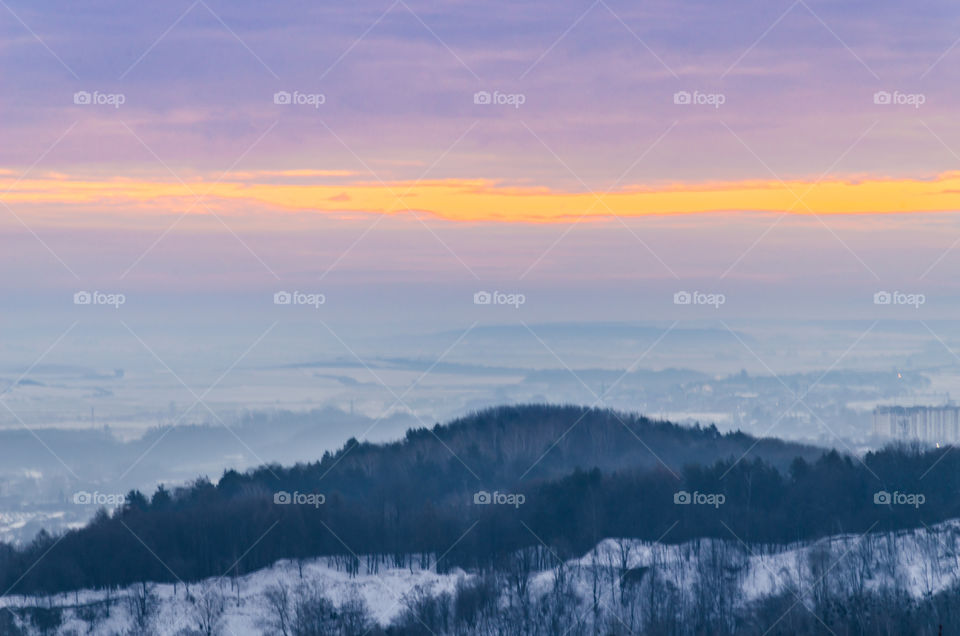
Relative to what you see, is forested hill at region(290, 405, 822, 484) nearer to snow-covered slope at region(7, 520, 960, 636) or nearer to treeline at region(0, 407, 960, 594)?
treeline at region(0, 407, 960, 594)

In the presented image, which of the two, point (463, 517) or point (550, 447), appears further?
point (550, 447)

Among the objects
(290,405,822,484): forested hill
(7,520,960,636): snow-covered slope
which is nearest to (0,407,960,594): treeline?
(7,520,960,636): snow-covered slope

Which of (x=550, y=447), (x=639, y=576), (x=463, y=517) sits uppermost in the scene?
(x=550, y=447)

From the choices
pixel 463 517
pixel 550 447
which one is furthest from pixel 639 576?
pixel 550 447

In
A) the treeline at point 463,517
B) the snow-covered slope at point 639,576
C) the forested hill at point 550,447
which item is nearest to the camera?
the snow-covered slope at point 639,576

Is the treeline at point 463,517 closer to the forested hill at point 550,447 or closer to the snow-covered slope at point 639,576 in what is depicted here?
the snow-covered slope at point 639,576

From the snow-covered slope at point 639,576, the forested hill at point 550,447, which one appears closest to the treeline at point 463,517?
the snow-covered slope at point 639,576

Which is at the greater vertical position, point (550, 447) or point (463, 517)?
point (550, 447)

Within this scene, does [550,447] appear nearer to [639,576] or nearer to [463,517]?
[463,517]

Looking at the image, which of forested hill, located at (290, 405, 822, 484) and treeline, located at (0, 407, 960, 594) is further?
forested hill, located at (290, 405, 822, 484)
